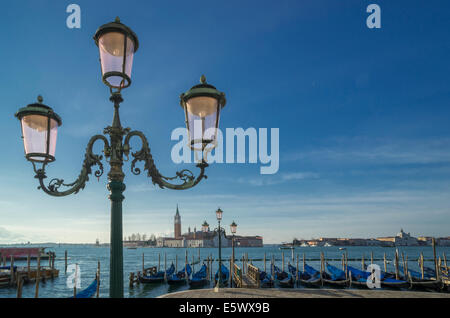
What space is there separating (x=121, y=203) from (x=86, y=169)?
55 cm

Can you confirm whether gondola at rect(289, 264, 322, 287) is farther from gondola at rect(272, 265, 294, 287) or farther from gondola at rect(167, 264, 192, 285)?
gondola at rect(167, 264, 192, 285)

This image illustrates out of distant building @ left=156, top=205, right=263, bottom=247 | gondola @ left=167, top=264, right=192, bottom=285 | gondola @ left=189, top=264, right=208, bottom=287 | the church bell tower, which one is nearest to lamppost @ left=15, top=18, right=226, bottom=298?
gondola @ left=189, top=264, right=208, bottom=287

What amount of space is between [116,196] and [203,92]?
53.4 inches

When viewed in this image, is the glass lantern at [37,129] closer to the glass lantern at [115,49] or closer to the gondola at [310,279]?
the glass lantern at [115,49]

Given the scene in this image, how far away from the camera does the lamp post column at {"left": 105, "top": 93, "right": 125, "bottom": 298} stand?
2.74m

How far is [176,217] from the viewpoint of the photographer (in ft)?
638

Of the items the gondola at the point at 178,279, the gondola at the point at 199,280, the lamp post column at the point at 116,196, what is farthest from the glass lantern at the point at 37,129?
the gondola at the point at 178,279

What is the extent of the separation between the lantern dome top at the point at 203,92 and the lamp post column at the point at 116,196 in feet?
2.42

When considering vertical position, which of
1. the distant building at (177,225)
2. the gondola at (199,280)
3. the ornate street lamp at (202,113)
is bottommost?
the distant building at (177,225)

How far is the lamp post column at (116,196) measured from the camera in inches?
108

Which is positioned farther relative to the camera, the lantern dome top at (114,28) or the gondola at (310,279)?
the gondola at (310,279)

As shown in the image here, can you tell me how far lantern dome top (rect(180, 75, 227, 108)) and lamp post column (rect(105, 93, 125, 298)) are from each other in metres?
0.74
